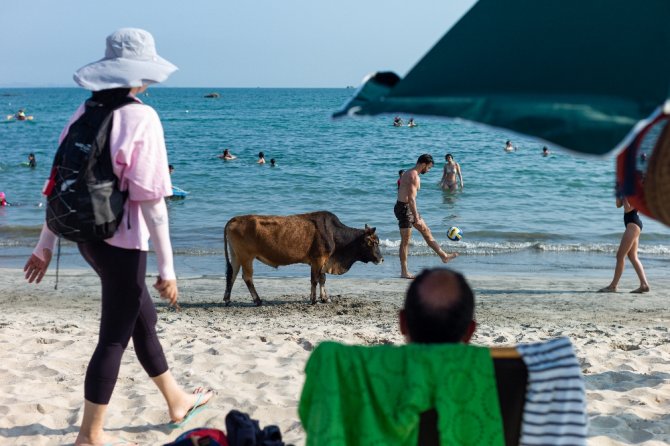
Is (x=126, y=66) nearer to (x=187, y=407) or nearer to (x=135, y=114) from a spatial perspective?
(x=135, y=114)

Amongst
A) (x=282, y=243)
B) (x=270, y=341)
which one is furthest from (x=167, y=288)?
(x=282, y=243)

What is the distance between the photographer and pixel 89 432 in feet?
14.1

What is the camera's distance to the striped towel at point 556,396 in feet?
8.27

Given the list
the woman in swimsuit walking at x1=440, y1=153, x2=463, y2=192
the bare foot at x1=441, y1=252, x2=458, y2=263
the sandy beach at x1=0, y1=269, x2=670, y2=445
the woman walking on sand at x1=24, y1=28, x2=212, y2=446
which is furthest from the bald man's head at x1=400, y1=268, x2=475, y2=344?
the woman in swimsuit walking at x1=440, y1=153, x2=463, y2=192

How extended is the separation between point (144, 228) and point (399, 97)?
1.86m

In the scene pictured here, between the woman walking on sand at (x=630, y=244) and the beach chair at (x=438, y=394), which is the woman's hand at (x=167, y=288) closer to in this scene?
the beach chair at (x=438, y=394)

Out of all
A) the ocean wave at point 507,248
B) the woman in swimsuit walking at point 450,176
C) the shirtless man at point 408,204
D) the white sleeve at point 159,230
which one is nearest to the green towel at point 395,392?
the white sleeve at point 159,230

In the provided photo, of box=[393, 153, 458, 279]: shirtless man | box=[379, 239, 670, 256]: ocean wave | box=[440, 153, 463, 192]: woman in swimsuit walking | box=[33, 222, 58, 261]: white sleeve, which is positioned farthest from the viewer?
box=[440, 153, 463, 192]: woman in swimsuit walking

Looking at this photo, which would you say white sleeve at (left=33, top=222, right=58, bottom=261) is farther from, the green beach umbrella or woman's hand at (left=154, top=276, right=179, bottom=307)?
the green beach umbrella

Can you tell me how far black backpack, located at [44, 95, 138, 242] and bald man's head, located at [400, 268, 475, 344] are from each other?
1.80 m

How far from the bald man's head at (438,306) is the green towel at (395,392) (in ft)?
0.24

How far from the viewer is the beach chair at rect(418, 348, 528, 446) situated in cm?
255

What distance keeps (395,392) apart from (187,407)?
2.71 m

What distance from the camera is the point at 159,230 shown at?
4.00 m
